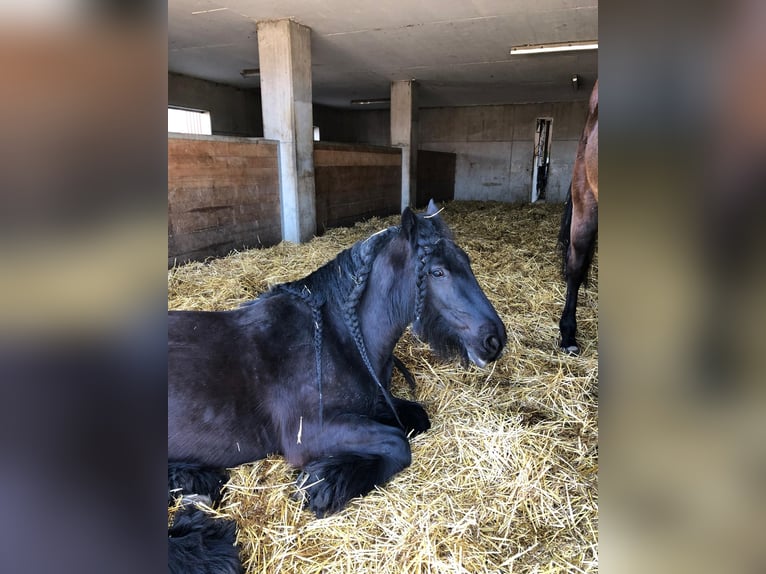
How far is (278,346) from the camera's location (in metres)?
2.07

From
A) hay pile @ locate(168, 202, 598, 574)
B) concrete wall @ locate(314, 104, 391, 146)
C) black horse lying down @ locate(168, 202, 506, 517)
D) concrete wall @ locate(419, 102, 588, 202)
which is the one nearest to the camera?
hay pile @ locate(168, 202, 598, 574)

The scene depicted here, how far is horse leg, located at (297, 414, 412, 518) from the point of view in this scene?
1.82m

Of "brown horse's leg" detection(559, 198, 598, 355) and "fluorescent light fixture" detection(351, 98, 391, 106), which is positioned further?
"fluorescent light fixture" detection(351, 98, 391, 106)

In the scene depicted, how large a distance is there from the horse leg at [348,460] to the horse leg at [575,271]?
6.39 ft

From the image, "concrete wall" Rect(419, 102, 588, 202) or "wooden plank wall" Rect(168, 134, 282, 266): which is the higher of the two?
"concrete wall" Rect(419, 102, 588, 202)

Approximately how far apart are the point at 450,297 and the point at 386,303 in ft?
1.03

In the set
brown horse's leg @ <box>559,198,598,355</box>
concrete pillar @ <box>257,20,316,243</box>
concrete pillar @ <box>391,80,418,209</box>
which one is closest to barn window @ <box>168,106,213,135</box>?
concrete pillar @ <box>391,80,418,209</box>

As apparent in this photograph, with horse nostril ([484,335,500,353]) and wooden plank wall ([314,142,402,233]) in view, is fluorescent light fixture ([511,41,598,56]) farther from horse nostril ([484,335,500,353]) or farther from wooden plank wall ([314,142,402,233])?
horse nostril ([484,335,500,353])
